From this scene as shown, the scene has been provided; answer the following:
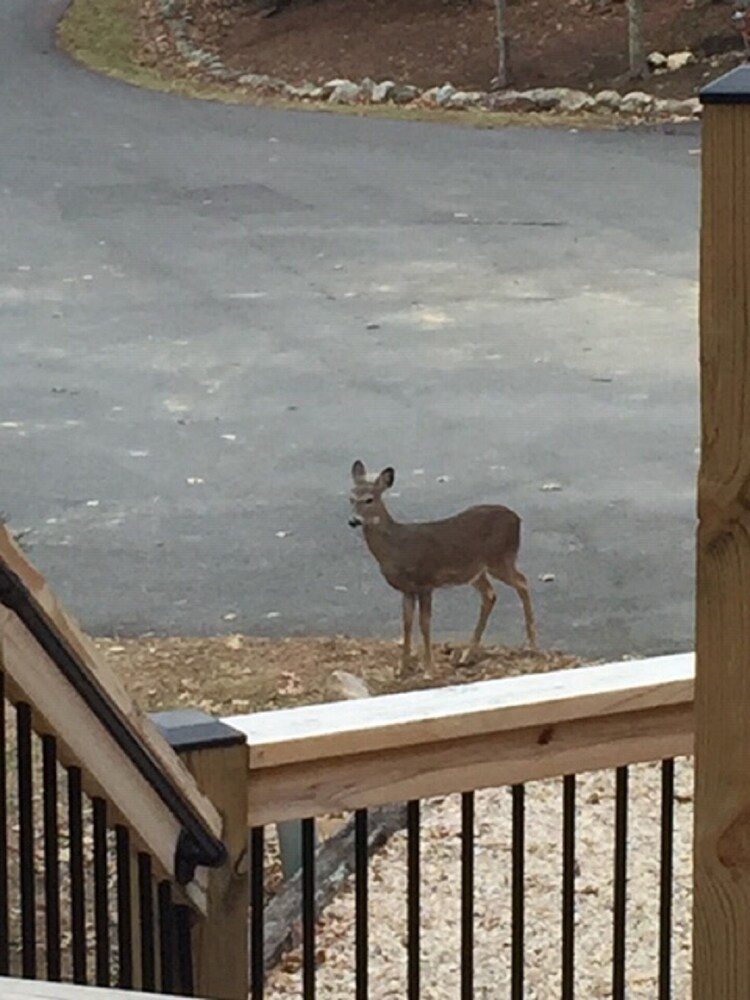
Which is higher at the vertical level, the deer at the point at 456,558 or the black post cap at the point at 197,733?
the black post cap at the point at 197,733

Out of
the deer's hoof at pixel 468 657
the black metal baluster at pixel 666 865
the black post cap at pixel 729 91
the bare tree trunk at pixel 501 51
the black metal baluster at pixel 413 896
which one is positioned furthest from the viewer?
the bare tree trunk at pixel 501 51

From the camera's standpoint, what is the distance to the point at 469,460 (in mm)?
8211

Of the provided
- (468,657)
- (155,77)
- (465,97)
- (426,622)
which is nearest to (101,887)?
(426,622)

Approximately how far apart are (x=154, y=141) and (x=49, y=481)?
402 inches

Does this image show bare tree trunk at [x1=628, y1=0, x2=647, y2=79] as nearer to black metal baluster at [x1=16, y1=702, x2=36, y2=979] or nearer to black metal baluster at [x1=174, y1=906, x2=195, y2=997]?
black metal baluster at [x1=174, y1=906, x2=195, y2=997]

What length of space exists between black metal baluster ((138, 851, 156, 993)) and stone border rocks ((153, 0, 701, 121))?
15.6 metres

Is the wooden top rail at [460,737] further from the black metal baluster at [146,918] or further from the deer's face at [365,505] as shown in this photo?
the deer's face at [365,505]

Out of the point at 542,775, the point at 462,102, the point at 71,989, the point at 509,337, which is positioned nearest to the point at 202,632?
the point at 542,775

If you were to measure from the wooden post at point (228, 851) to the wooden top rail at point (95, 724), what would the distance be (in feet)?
0.52

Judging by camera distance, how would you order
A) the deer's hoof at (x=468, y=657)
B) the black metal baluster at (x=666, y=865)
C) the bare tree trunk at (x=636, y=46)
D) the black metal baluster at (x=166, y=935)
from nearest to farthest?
1. the black metal baluster at (x=166, y=935)
2. the black metal baluster at (x=666, y=865)
3. the deer's hoof at (x=468, y=657)
4. the bare tree trunk at (x=636, y=46)

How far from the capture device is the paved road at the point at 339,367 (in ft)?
22.6

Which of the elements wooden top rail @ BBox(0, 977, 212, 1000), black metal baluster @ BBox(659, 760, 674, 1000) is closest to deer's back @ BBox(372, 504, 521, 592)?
black metal baluster @ BBox(659, 760, 674, 1000)

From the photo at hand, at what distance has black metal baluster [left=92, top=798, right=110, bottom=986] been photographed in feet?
6.59

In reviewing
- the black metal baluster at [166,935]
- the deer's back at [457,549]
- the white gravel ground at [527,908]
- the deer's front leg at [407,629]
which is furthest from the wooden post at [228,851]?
the deer's back at [457,549]
